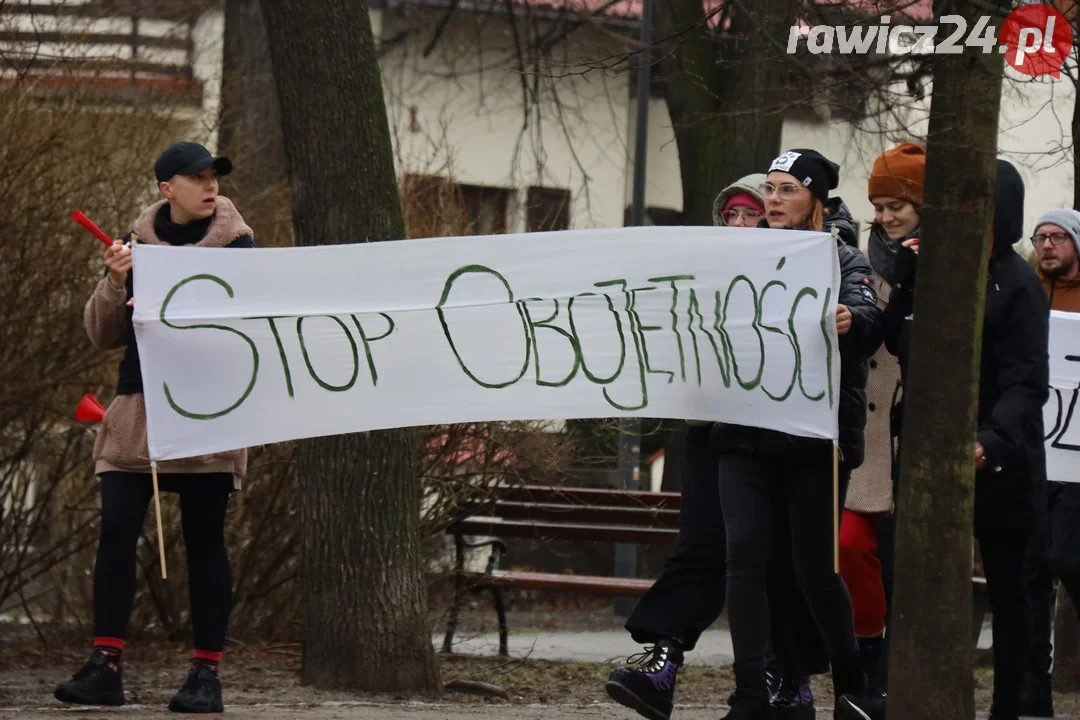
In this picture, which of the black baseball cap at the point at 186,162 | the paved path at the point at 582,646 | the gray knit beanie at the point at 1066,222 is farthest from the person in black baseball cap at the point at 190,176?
the paved path at the point at 582,646

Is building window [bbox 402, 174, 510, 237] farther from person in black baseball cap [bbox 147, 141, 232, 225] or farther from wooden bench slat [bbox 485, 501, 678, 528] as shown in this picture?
person in black baseball cap [bbox 147, 141, 232, 225]

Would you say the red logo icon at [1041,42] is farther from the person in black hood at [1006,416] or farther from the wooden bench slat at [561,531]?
the wooden bench slat at [561,531]

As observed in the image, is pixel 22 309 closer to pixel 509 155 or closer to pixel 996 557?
pixel 996 557

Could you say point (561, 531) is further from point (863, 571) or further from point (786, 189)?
point (786, 189)

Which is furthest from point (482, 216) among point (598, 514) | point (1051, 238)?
point (1051, 238)

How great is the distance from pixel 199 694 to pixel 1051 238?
3.64m

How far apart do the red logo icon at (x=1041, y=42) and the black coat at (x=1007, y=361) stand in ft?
4.90

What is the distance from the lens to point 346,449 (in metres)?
6.65

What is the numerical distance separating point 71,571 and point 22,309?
1.70 metres

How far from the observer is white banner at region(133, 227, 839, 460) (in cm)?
571

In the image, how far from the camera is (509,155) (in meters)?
22.4

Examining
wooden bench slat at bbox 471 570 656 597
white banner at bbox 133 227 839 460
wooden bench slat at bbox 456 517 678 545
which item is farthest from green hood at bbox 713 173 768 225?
wooden bench slat at bbox 471 570 656 597

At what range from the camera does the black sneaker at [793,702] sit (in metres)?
5.77

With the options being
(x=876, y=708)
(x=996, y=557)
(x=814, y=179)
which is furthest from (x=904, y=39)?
(x=876, y=708)
